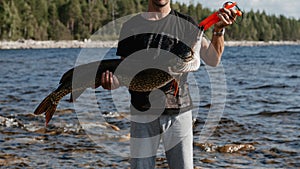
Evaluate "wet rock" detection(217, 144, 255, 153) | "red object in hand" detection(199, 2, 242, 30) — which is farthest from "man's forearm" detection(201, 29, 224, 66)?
"wet rock" detection(217, 144, 255, 153)

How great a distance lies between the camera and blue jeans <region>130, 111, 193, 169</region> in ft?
15.0

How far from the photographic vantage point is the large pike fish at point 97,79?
4332 millimetres

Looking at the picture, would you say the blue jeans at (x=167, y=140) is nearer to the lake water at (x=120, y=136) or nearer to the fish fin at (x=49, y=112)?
the fish fin at (x=49, y=112)

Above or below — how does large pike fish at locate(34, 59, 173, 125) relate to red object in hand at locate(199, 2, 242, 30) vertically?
below

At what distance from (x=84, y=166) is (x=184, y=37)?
3812mm

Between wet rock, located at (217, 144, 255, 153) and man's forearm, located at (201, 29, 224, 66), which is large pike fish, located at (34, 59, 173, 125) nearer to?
man's forearm, located at (201, 29, 224, 66)

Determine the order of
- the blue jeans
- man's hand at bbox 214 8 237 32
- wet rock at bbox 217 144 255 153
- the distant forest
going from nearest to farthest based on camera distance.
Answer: man's hand at bbox 214 8 237 32 < the blue jeans < wet rock at bbox 217 144 255 153 < the distant forest

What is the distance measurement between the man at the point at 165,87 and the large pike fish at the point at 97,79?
12cm

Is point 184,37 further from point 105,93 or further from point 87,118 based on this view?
point 105,93

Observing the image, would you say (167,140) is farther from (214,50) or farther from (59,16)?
(59,16)

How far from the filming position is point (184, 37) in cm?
449

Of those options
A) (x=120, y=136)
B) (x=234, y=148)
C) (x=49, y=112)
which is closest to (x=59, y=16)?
(x=120, y=136)

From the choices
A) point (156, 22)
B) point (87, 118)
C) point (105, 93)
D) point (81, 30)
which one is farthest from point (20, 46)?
point (156, 22)

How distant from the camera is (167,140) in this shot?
4617 millimetres
